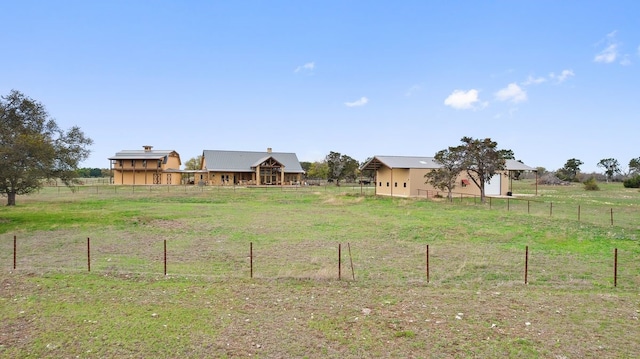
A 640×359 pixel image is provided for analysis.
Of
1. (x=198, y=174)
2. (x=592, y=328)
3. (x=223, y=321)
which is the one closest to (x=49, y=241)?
(x=223, y=321)

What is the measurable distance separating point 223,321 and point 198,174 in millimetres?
62761

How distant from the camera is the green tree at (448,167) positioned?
33.8 m

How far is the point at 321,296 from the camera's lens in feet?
27.1

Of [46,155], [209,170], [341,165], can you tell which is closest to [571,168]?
[341,165]

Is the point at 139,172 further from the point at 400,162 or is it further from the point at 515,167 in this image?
the point at 515,167

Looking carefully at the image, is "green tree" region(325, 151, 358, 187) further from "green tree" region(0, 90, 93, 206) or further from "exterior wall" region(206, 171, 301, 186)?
"green tree" region(0, 90, 93, 206)

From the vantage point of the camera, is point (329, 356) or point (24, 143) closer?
point (329, 356)

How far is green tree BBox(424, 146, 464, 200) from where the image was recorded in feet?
111

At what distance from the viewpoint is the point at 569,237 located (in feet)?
50.8

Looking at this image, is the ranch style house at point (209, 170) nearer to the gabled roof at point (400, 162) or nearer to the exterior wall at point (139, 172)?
the exterior wall at point (139, 172)

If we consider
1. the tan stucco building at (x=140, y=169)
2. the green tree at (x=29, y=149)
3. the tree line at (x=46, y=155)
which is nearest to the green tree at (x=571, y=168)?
the tree line at (x=46, y=155)

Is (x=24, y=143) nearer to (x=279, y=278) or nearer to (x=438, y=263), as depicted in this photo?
(x=279, y=278)

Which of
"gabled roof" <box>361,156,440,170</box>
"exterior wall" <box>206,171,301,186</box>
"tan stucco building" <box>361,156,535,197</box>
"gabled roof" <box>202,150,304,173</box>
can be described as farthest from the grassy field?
"gabled roof" <box>202,150,304,173</box>

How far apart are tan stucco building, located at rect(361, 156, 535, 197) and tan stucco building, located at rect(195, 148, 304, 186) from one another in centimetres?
2396
